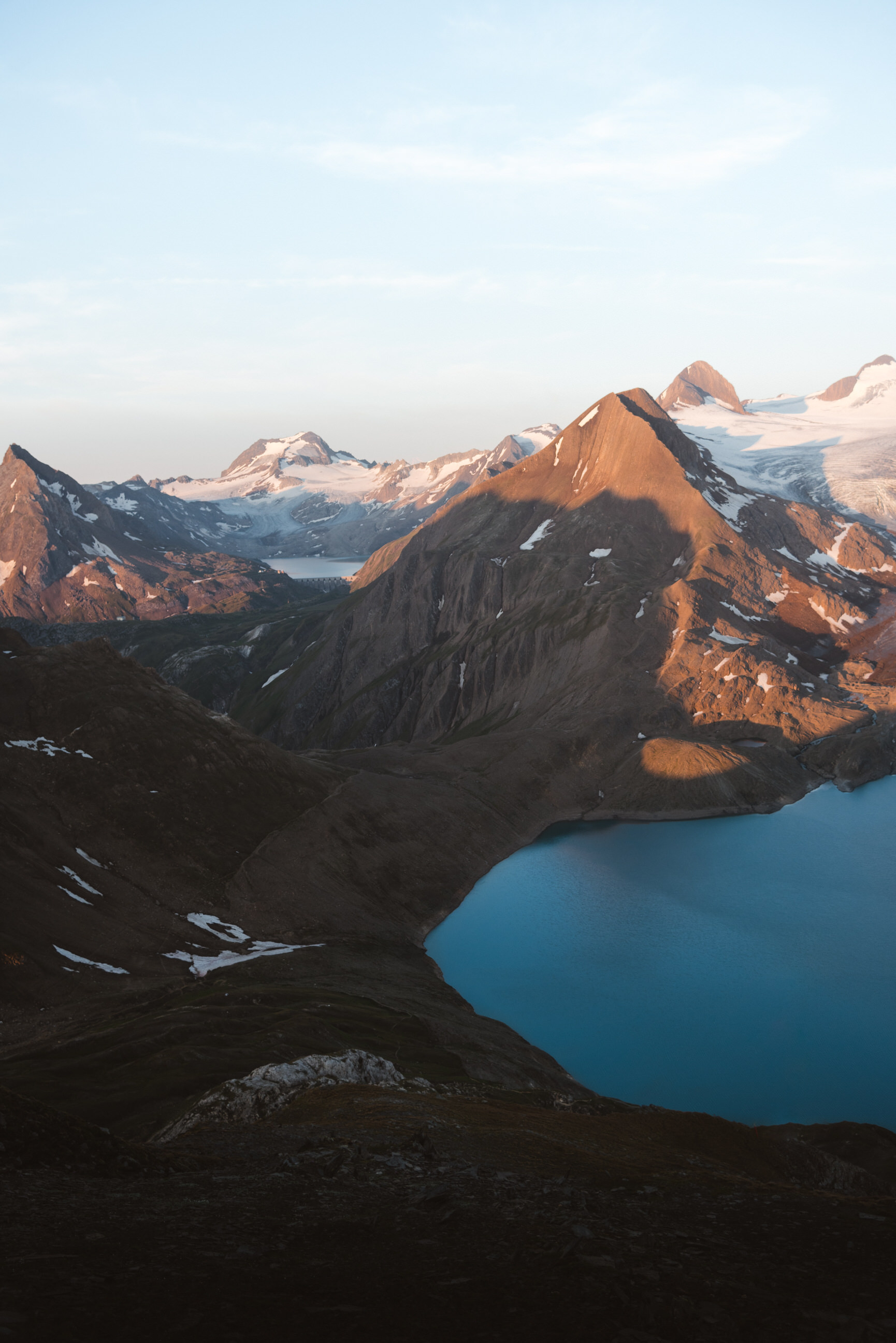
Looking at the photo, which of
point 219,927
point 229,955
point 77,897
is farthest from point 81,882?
point 229,955

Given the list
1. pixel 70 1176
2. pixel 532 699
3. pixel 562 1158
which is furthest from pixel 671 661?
pixel 70 1176

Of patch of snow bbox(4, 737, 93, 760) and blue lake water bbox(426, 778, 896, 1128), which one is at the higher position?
patch of snow bbox(4, 737, 93, 760)

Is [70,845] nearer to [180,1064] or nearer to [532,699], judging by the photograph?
[180,1064]

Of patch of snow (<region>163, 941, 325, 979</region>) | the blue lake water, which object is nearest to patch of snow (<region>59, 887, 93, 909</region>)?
patch of snow (<region>163, 941, 325, 979</region>)

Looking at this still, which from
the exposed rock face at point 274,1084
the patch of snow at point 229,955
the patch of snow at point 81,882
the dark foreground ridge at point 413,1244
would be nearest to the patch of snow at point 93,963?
the patch of snow at point 229,955

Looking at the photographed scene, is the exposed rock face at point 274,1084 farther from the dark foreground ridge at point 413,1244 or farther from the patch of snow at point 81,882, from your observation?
the patch of snow at point 81,882

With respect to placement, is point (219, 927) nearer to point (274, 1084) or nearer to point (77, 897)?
point (77, 897)

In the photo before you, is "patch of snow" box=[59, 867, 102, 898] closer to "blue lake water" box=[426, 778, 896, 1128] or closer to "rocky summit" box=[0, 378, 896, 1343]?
"rocky summit" box=[0, 378, 896, 1343]

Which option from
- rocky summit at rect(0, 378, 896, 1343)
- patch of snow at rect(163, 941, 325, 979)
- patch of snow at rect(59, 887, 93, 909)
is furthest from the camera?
patch of snow at rect(59, 887, 93, 909)
